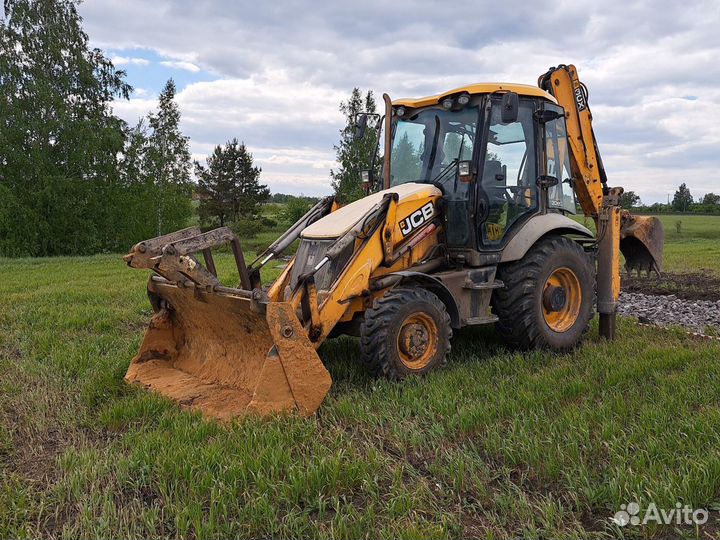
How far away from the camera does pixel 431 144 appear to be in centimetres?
619

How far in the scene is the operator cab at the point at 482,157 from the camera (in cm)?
586

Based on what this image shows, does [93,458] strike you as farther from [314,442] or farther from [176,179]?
[176,179]

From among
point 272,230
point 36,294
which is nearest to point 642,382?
point 36,294

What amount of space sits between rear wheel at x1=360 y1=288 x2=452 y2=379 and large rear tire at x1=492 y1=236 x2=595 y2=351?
3.15 feet

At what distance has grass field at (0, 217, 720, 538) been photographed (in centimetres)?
291

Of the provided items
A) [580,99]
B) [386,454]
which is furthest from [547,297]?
[386,454]

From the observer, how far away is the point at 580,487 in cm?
313

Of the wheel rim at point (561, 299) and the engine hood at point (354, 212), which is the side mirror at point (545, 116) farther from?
the wheel rim at point (561, 299)

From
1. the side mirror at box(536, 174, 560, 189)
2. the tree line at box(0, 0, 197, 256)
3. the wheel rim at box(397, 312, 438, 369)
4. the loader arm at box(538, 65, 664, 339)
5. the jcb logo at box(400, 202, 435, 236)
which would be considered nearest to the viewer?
the wheel rim at box(397, 312, 438, 369)

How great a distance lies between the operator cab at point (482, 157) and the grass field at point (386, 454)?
1.37 m

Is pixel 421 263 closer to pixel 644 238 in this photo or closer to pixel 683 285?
pixel 644 238

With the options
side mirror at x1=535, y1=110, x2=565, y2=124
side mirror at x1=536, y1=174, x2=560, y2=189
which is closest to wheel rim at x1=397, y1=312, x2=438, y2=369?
side mirror at x1=536, y1=174, x2=560, y2=189

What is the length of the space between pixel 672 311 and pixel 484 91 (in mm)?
5082

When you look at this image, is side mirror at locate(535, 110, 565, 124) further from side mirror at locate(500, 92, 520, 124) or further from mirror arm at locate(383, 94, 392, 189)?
mirror arm at locate(383, 94, 392, 189)
